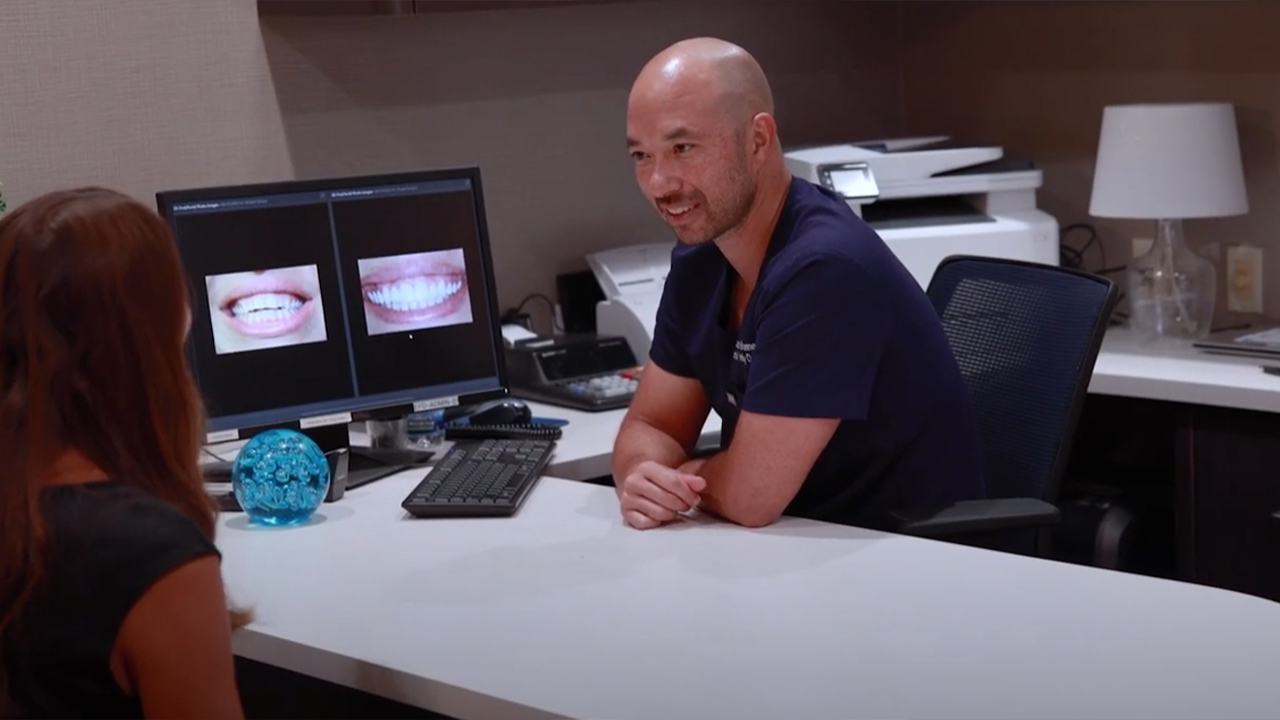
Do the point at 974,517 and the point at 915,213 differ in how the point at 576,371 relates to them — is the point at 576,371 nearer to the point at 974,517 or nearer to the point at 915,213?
the point at 915,213

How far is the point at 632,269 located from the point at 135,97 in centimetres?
101

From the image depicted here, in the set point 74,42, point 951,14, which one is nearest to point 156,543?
point 74,42

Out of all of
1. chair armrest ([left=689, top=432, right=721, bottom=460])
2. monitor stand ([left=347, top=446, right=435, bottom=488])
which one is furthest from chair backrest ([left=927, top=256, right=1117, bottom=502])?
monitor stand ([left=347, top=446, right=435, bottom=488])

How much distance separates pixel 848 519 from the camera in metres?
2.25

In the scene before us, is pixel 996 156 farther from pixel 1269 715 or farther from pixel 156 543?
pixel 156 543

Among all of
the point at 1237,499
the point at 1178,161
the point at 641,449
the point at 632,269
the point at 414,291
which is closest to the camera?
the point at 641,449

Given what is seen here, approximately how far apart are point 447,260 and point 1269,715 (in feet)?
5.08

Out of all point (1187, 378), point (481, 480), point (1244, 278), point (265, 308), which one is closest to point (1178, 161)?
point (1244, 278)

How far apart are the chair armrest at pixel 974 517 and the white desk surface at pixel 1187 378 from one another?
2.43 ft

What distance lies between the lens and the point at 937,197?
3.38m

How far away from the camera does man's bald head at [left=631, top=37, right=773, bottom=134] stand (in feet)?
7.28

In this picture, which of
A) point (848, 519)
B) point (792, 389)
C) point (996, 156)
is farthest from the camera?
point (996, 156)

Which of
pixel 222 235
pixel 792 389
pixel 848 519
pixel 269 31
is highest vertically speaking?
pixel 269 31

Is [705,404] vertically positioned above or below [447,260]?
below
